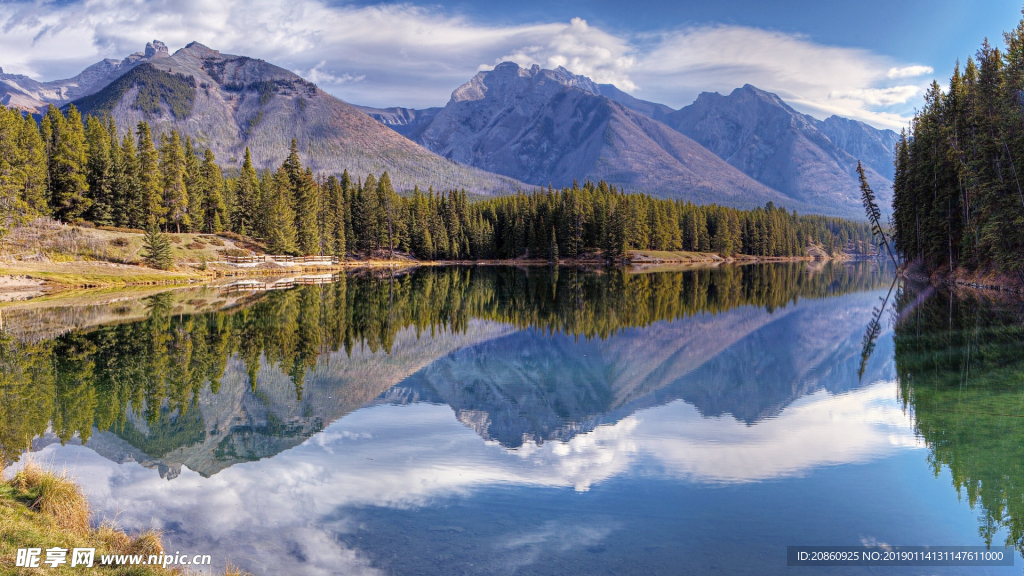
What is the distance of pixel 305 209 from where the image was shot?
107m

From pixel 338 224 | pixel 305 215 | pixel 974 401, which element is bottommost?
pixel 974 401

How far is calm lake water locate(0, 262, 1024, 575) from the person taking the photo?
11148 mm

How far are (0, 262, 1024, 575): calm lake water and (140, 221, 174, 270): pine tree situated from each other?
4161cm

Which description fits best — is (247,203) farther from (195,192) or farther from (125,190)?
(125,190)

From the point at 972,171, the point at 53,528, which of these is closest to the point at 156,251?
the point at 53,528

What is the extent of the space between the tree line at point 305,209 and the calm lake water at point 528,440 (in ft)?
191

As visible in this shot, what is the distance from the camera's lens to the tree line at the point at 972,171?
159ft

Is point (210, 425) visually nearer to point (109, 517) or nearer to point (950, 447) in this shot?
point (109, 517)

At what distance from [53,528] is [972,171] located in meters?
66.2

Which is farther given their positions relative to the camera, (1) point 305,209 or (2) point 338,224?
(2) point 338,224

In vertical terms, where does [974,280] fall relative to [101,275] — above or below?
below

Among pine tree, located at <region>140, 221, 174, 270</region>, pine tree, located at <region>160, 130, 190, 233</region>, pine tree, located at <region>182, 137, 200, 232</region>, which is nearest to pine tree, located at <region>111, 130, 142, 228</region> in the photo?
pine tree, located at <region>160, 130, 190, 233</region>

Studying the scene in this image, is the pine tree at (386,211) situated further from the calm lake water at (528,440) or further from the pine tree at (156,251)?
the calm lake water at (528,440)

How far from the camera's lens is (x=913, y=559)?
10289 millimetres
